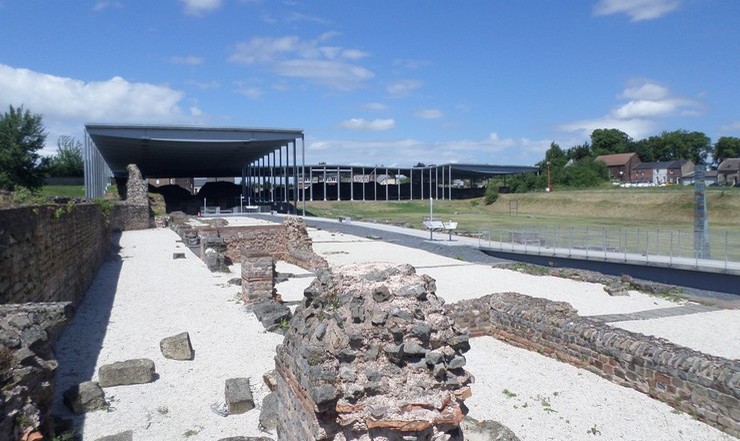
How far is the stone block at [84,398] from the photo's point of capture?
611 cm

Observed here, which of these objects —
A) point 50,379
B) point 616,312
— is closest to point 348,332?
point 50,379

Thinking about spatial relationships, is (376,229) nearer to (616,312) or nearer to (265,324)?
(616,312)

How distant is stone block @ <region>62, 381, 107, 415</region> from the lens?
611cm

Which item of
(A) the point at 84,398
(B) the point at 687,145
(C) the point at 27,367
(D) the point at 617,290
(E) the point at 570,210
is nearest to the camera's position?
(C) the point at 27,367

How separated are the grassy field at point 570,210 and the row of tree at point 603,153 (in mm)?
7206

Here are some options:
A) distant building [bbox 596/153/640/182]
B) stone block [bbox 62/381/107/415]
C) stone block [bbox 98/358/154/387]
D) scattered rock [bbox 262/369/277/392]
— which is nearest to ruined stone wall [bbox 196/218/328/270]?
stone block [bbox 98/358/154/387]

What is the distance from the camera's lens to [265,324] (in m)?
10.1

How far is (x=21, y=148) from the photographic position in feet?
130

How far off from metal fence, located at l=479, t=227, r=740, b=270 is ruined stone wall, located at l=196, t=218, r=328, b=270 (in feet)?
27.7

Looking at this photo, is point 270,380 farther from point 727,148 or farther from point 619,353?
point 727,148

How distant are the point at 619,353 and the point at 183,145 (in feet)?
136

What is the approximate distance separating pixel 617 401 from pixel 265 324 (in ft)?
18.9

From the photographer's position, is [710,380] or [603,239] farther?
[603,239]

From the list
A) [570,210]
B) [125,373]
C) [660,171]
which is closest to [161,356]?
[125,373]
